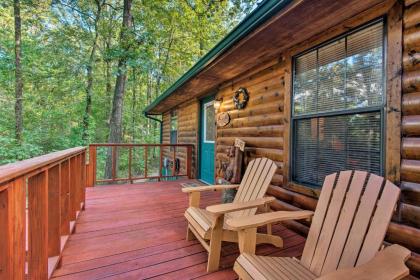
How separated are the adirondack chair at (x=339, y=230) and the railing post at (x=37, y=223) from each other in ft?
3.79

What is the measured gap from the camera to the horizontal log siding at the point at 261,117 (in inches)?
115

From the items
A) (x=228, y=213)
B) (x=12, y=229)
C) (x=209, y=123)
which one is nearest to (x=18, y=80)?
(x=209, y=123)

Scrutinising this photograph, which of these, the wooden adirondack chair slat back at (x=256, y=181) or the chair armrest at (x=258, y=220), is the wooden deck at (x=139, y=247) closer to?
the wooden adirondack chair slat back at (x=256, y=181)

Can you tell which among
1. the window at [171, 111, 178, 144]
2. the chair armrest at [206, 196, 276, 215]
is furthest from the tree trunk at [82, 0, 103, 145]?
the chair armrest at [206, 196, 276, 215]

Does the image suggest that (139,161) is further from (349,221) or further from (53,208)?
(349,221)

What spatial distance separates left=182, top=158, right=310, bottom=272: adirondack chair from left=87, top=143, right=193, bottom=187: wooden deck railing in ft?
9.81

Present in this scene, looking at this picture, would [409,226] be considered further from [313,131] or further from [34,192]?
[34,192]

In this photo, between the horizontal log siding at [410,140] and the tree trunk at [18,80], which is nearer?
the horizontal log siding at [410,140]

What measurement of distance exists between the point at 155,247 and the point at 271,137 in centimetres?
193

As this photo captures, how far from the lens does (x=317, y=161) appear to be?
2.37 m

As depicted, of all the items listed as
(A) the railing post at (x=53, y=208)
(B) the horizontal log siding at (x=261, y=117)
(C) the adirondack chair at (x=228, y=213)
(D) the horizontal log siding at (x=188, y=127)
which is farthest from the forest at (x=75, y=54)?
(A) the railing post at (x=53, y=208)

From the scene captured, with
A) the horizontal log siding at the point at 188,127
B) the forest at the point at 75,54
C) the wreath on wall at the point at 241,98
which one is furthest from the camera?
the forest at the point at 75,54

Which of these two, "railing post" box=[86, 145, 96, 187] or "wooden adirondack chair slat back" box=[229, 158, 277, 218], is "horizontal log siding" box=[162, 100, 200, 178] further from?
"wooden adirondack chair slat back" box=[229, 158, 277, 218]

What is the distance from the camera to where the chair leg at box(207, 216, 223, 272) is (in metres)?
1.85
